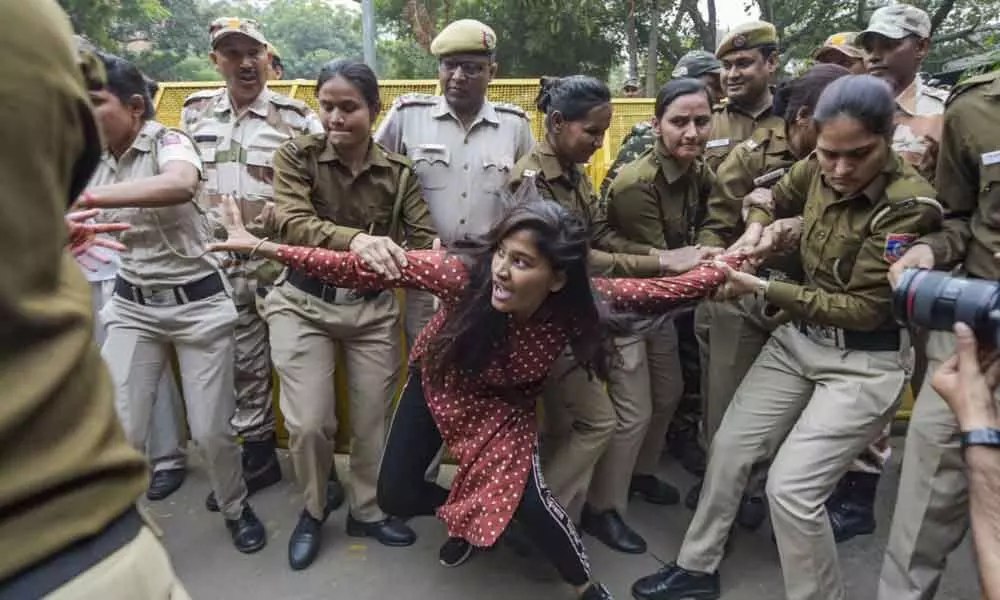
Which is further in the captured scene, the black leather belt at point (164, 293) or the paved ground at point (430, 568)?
the black leather belt at point (164, 293)

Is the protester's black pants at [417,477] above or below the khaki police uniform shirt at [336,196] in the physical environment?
below

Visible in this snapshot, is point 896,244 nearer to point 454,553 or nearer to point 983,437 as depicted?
point 983,437

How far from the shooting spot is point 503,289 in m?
2.68

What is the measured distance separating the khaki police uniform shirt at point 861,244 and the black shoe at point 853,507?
1151 millimetres

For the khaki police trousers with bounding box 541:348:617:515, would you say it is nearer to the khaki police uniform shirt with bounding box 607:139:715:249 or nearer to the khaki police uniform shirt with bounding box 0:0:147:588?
the khaki police uniform shirt with bounding box 607:139:715:249

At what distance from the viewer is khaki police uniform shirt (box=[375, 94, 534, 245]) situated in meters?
3.75

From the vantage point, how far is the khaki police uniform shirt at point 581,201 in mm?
3330

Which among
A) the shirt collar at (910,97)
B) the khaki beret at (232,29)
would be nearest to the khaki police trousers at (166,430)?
the khaki beret at (232,29)

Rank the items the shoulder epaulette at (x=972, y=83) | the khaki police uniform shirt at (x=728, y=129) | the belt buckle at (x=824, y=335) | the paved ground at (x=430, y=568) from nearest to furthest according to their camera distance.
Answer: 1. the shoulder epaulette at (x=972, y=83)
2. the belt buckle at (x=824, y=335)
3. the paved ground at (x=430, y=568)
4. the khaki police uniform shirt at (x=728, y=129)

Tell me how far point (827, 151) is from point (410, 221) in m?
1.75

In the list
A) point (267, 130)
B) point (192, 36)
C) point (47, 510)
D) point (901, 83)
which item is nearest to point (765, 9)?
point (901, 83)

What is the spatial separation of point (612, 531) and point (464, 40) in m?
2.41

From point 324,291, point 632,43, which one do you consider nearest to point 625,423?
point 324,291

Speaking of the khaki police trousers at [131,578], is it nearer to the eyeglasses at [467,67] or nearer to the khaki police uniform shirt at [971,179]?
the khaki police uniform shirt at [971,179]
